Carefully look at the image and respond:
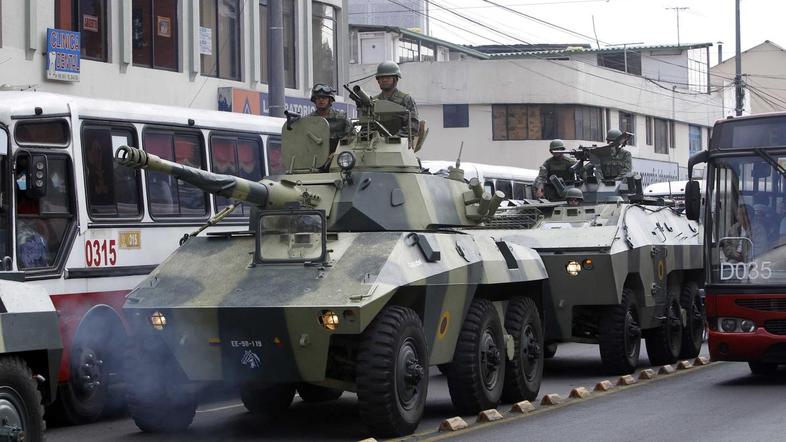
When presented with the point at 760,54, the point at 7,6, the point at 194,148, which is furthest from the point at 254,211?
the point at 760,54

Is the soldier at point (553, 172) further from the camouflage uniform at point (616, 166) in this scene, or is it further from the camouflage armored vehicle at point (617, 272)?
the camouflage uniform at point (616, 166)

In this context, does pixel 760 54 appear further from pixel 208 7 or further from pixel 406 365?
pixel 406 365

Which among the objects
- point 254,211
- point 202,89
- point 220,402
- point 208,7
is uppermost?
point 208,7

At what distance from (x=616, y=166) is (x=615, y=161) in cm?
7

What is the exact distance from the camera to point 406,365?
1080cm

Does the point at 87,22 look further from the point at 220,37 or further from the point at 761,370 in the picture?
the point at 761,370

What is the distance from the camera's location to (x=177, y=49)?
25.2 meters

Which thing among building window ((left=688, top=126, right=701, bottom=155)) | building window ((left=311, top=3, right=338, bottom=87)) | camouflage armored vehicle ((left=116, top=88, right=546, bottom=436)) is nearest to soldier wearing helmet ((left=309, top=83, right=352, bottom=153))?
camouflage armored vehicle ((left=116, top=88, right=546, bottom=436))

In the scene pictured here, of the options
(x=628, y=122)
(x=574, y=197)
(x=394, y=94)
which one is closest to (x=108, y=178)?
(x=394, y=94)

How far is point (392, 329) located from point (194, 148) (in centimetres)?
514

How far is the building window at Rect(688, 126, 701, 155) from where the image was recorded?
199ft

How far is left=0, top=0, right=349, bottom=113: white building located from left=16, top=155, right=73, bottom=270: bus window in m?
8.36

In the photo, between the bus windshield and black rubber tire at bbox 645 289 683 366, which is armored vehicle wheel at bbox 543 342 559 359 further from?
the bus windshield

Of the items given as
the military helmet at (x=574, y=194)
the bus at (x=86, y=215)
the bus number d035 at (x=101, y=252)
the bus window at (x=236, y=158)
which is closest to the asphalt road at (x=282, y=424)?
the bus at (x=86, y=215)
